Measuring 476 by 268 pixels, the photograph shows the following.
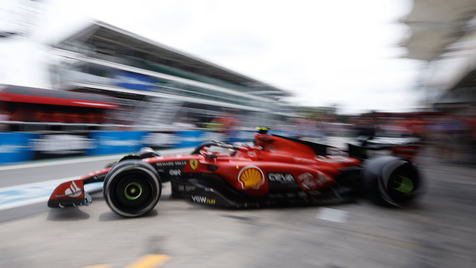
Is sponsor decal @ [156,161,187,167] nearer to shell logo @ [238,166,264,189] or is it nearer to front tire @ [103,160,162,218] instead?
front tire @ [103,160,162,218]

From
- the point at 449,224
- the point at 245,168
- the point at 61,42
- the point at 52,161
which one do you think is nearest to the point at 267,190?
the point at 245,168

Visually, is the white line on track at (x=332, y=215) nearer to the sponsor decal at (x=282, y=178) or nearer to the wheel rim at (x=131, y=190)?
the sponsor decal at (x=282, y=178)

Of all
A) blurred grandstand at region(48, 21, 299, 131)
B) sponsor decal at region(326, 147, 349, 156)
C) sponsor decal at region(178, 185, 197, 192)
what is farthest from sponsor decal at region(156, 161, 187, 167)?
blurred grandstand at region(48, 21, 299, 131)

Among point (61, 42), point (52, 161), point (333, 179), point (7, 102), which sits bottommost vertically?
point (52, 161)

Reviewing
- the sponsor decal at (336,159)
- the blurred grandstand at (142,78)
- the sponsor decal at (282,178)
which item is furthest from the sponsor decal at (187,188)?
the blurred grandstand at (142,78)

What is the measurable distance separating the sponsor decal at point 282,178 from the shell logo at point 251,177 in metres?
0.14

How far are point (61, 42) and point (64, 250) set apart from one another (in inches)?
1133

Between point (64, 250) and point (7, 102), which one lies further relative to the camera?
point (7, 102)

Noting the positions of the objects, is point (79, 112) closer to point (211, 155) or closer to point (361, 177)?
point (211, 155)

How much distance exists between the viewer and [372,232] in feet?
9.53

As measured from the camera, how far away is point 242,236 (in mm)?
2711

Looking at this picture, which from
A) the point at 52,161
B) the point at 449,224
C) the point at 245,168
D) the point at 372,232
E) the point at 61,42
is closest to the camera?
the point at 372,232

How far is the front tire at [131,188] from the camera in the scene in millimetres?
3016

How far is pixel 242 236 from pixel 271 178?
1.14 metres
